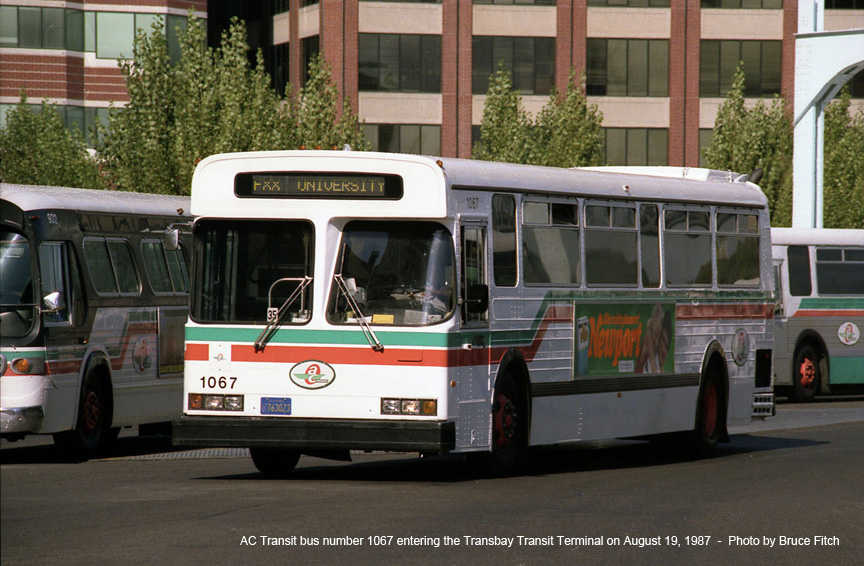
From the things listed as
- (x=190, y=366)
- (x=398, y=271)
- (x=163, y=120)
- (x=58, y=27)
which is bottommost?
(x=190, y=366)

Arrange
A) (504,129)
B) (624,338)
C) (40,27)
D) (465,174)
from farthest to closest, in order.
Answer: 1. (40,27)
2. (504,129)
3. (624,338)
4. (465,174)

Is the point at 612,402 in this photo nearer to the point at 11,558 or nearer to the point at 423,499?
the point at 423,499

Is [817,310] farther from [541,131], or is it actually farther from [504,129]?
[541,131]

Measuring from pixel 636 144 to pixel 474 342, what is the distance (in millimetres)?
50554

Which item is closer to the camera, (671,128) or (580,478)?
(580,478)

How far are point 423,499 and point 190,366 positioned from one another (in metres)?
2.69

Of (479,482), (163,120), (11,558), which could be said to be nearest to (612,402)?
(479,482)

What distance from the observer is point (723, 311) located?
1750 cm

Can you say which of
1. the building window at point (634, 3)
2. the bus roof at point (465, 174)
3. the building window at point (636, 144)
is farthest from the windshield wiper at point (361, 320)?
the building window at point (634, 3)

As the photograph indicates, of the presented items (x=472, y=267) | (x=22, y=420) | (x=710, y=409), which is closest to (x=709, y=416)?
(x=710, y=409)

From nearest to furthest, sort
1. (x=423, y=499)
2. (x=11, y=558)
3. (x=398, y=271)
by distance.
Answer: (x=11, y=558)
(x=423, y=499)
(x=398, y=271)

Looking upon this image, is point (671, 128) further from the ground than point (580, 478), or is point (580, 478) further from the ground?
point (671, 128)

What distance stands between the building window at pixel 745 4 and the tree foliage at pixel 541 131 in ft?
32.3

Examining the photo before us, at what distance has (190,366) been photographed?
520 inches
